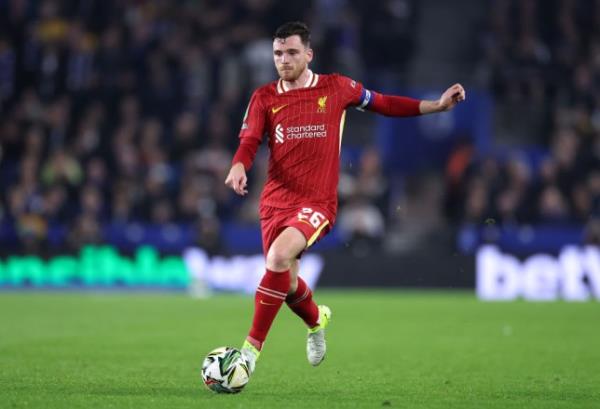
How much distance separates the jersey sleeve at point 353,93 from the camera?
308 inches

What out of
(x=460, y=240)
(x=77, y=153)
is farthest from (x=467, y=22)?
(x=77, y=153)

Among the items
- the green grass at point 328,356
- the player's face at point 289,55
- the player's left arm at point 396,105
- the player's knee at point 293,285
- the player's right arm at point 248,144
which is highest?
the player's face at point 289,55

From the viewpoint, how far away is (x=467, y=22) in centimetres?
2342

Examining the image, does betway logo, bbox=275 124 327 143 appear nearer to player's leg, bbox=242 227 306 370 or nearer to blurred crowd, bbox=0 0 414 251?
player's leg, bbox=242 227 306 370

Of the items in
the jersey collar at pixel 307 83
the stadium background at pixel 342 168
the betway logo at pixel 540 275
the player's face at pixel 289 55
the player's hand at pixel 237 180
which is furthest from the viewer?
the betway logo at pixel 540 275

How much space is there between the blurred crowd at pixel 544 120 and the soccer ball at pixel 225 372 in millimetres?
11401

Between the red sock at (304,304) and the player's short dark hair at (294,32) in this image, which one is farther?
the red sock at (304,304)

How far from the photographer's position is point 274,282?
7.20 metres

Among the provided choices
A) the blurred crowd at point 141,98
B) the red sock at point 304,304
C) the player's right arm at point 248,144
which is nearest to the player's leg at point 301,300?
the red sock at point 304,304

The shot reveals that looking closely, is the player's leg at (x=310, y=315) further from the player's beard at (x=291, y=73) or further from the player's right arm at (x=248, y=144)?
the player's beard at (x=291, y=73)

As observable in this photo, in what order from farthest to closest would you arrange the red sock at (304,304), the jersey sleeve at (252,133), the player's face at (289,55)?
the red sock at (304,304) → the player's face at (289,55) → the jersey sleeve at (252,133)

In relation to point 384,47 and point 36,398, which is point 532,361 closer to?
point 36,398

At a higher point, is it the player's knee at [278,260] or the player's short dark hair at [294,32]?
the player's short dark hair at [294,32]

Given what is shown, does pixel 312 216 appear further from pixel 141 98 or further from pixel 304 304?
pixel 141 98
